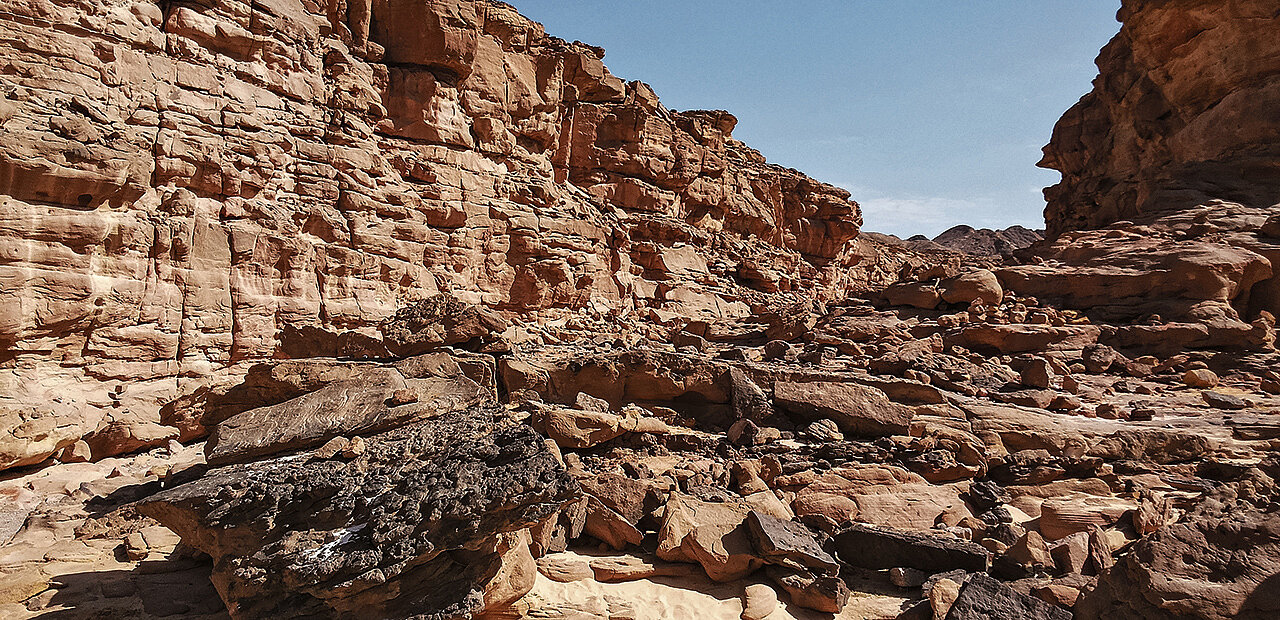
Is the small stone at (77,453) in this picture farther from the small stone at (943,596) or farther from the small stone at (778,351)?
the small stone at (943,596)

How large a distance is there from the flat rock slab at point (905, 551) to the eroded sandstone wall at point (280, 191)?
5.37 meters

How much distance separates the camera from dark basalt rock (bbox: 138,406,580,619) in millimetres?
2992

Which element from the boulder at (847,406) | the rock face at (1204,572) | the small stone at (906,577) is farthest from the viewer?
the boulder at (847,406)

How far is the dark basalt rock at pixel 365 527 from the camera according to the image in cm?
299

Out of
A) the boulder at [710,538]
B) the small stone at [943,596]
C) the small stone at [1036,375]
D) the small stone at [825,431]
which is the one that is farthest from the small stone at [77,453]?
the small stone at [1036,375]

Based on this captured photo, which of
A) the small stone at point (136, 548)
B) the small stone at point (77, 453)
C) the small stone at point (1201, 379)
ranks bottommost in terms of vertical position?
the small stone at point (77, 453)

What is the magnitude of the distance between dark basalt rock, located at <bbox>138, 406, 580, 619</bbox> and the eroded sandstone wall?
3.57 metres

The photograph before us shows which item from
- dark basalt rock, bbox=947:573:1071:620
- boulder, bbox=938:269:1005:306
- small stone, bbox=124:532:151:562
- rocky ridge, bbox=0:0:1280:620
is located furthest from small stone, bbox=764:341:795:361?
small stone, bbox=124:532:151:562

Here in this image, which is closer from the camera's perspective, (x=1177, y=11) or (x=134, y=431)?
(x=134, y=431)

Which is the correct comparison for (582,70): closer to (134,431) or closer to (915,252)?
(134,431)

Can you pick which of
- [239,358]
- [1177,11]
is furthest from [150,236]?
[1177,11]

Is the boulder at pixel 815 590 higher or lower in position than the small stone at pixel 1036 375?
lower

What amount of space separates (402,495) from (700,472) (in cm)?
273

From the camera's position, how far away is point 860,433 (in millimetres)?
6559
